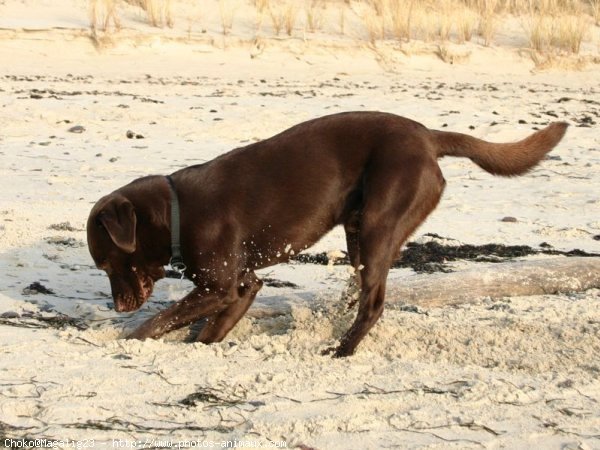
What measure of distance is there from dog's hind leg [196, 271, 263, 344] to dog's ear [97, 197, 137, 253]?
559 millimetres

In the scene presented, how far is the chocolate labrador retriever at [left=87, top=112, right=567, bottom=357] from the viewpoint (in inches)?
196

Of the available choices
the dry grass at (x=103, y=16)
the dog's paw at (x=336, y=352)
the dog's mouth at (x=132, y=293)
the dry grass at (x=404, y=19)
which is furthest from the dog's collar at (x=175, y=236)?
the dry grass at (x=404, y=19)

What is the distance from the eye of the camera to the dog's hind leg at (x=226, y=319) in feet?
17.0

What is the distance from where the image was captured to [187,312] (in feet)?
16.8

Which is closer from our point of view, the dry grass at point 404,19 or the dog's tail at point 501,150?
the dog's tail at point 501,150

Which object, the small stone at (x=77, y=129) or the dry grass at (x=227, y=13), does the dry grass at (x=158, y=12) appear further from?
the small stone at (x=77, y=129)

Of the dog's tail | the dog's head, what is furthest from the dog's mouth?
the dog's tail

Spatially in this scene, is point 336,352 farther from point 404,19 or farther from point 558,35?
point 558,35

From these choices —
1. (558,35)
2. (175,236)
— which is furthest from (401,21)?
(175,236)

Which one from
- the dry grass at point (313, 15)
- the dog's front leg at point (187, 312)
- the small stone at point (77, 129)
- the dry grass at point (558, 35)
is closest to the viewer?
the dog's front leg at point (187, 312)

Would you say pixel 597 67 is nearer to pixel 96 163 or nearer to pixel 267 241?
pixel 96 163

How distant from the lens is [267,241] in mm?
5148

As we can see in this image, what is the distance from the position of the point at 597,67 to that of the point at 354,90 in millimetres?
5809

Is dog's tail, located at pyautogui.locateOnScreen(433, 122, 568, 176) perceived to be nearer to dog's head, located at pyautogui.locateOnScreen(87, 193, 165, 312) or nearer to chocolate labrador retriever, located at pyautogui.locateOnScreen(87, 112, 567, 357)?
chocolate labrador retriever, located at pyautogui.locateOnScreen(87, 112, 567, 357)
